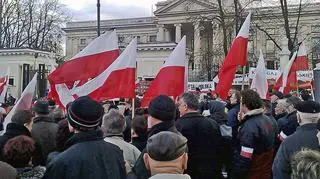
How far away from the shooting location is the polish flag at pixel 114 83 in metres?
6.76

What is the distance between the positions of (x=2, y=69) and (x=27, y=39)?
634 inches

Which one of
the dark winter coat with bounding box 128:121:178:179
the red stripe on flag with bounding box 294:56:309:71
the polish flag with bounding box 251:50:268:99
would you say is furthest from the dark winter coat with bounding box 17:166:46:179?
the red stripe on flag with bounding box 294:56:309:71

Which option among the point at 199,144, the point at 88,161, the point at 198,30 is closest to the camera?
the point at 88,161

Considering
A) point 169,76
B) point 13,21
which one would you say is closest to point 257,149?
point 169,76

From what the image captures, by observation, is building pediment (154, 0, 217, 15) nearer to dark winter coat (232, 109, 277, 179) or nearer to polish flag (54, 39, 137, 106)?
polish flag (54, 39, 137, 106)

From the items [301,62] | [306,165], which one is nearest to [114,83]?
[306,165]

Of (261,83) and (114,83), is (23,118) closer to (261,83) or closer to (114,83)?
(114,83)

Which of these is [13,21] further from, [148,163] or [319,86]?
[148,163]

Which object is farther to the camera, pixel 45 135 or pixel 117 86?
pixel 117 86

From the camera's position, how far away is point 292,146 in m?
4.70

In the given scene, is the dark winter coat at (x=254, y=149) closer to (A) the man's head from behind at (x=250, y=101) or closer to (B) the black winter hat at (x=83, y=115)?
(A) the man's head from behind at (x=250, y=101)

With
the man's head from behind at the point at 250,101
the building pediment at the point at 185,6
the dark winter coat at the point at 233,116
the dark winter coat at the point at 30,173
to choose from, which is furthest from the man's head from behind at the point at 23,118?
the building pediment at the point at 185,6

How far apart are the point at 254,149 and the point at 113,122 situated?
1.85 m

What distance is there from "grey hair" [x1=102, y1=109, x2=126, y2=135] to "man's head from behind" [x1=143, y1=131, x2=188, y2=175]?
64.0 inches
